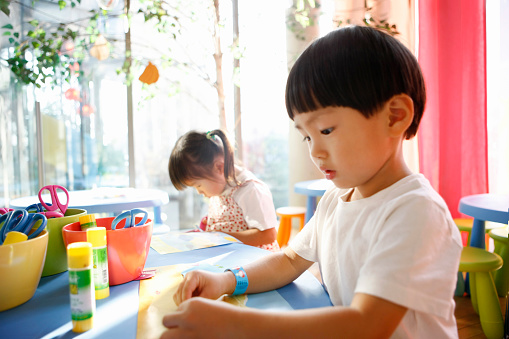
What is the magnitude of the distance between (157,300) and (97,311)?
0.30 ft

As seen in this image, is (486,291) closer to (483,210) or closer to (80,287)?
(483,210)

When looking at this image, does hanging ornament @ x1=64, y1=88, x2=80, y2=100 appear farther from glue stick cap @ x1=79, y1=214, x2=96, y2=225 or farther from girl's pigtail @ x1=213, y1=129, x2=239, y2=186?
glue stick cap @ x1=79, y1=214, x2=96, y2=225

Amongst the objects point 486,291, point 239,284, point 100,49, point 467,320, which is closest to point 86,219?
point 239,284

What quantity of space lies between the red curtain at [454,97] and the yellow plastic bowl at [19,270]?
2.69 meters

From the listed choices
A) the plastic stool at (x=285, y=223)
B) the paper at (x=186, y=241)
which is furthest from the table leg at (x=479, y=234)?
the paper at (x=186, y=241)

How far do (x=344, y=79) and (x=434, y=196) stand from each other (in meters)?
0.21

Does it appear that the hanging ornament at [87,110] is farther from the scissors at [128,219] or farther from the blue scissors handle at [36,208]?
the scissors at [128,219]

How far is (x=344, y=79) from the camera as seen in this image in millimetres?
563

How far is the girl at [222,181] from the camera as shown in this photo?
5.09ft

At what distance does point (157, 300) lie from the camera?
0.63 metres

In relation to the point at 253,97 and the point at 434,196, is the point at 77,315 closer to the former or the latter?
the point at 434,196

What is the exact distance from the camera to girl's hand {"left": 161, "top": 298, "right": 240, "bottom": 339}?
0.46 meters

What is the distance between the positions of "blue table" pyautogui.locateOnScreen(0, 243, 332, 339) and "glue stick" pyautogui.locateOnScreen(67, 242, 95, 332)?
0.05 ft

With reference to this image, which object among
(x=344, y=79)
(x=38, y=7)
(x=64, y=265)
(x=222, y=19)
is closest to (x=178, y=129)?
(x=222, y=19)
